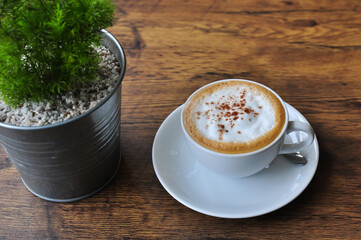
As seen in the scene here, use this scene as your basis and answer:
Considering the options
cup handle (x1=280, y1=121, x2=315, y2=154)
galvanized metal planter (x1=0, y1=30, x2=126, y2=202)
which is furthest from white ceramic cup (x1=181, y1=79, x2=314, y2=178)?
galvanized metal planter (x1=0, y1=30, x2=126, y2=202)

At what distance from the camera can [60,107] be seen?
0.75 m

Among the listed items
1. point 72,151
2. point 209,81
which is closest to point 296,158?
point 209,81

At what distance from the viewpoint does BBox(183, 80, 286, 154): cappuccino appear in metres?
0.76

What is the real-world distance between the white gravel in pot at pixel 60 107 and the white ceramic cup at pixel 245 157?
19 cm

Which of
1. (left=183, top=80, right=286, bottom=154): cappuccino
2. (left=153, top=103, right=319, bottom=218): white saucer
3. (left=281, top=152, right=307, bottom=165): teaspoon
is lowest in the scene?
(left=153, top=103, right=319, bottom=218): white saucer

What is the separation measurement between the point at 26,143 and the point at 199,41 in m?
0.67

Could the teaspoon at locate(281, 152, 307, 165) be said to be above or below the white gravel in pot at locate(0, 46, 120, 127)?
below

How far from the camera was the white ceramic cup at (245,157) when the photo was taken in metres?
0.75

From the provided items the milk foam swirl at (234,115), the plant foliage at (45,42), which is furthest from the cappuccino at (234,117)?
the plant foliage at (45,42)

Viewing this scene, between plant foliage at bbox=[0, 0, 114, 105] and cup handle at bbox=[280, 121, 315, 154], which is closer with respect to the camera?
plant foliage at bbox=[0, 0, 114, 105]

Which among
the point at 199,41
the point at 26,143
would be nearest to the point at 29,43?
the point at 26,143

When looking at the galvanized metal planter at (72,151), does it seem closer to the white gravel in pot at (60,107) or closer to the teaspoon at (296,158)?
the white gravel in pot at (60,107)

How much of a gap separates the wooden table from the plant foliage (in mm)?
253

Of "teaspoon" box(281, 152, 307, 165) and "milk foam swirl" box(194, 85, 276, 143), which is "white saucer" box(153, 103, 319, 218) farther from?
"milk foam swirl" box(194, 85, 276, 143)
